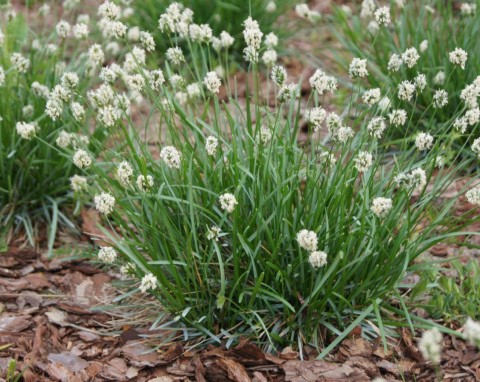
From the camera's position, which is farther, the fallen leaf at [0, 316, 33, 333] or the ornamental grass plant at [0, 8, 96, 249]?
the ornamental grass plant at [0, 8, 96, 249]

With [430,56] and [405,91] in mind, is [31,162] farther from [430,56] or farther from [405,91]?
[430,56]

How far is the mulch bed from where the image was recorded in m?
3.28

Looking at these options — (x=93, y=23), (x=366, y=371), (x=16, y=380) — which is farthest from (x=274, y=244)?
(x=93, y=23)

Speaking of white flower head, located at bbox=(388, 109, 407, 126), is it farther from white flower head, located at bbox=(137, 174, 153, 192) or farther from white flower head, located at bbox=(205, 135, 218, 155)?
white flower head, located at bbox=(137, 174, 153, 192)

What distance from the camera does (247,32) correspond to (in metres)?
3.25

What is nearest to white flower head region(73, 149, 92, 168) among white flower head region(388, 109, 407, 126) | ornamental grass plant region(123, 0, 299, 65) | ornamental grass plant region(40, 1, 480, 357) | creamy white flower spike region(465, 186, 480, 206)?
ornamental grass plant region(40, 1, 480, 357)

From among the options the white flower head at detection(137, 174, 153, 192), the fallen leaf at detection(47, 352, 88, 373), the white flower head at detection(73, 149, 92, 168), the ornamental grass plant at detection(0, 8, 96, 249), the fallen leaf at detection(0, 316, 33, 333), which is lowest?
the fallen leaf at detection(0, 316, 33, 333)

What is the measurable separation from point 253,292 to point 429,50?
2296 millimetres

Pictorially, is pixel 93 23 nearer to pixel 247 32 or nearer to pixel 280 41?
pixel 280 41

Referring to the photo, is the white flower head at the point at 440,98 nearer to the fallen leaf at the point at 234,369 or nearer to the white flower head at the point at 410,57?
the white flower head at the point at 410,57

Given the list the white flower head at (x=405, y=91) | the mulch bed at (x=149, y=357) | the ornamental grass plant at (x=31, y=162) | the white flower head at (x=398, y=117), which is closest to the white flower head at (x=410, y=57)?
the white flower head at (x=405, y=91)

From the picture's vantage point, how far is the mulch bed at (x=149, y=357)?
328 centimetres

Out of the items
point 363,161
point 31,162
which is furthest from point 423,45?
point 31,162

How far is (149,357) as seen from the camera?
348cm
